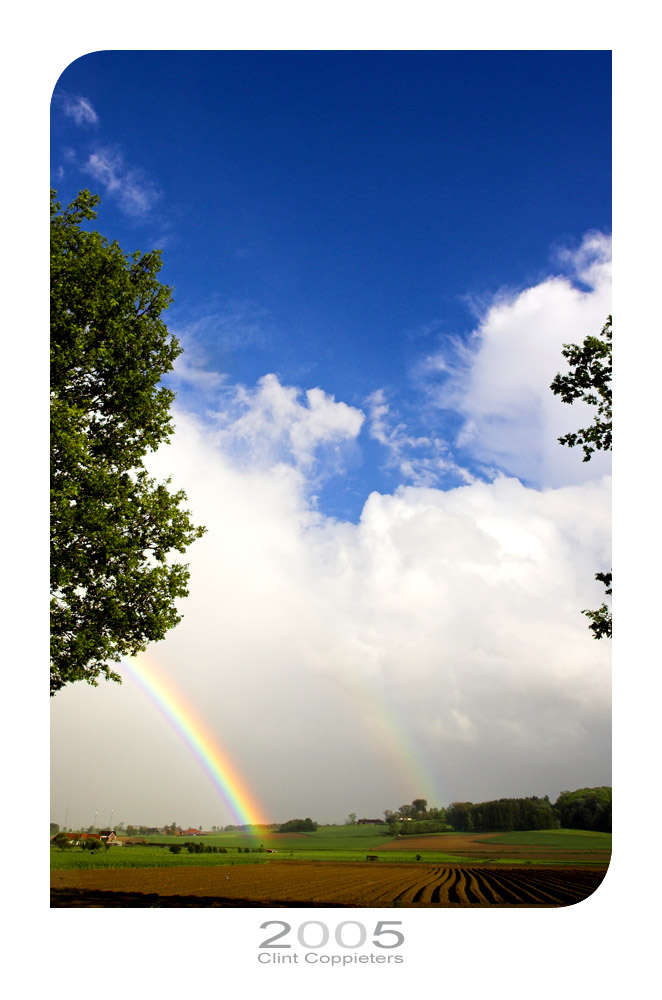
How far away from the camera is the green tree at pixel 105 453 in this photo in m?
8.51

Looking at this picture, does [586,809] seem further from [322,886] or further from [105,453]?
[105,453]

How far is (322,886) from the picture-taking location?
6.82 metres

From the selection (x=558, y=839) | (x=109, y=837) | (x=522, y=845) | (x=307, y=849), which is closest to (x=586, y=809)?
(x=558, y=839)

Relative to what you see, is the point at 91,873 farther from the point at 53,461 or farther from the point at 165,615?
the point at 53,461

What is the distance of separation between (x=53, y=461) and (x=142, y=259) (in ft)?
12.7

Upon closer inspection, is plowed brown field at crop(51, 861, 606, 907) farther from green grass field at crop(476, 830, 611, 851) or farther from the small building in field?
the small building in field

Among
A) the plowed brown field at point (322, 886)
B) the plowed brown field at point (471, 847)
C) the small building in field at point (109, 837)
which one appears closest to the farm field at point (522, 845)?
the plowed brown field at point (471, 847)

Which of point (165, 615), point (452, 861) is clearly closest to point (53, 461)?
point (165, 615)

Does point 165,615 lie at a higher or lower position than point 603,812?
higher

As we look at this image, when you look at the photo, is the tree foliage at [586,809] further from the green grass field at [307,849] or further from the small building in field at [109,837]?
the small building in field at [109,837]

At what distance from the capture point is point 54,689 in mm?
8484

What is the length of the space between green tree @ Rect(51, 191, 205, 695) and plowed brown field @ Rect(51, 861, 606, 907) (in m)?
2.87

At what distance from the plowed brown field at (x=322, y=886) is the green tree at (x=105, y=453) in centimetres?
287

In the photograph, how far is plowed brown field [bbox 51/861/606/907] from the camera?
251 inches
